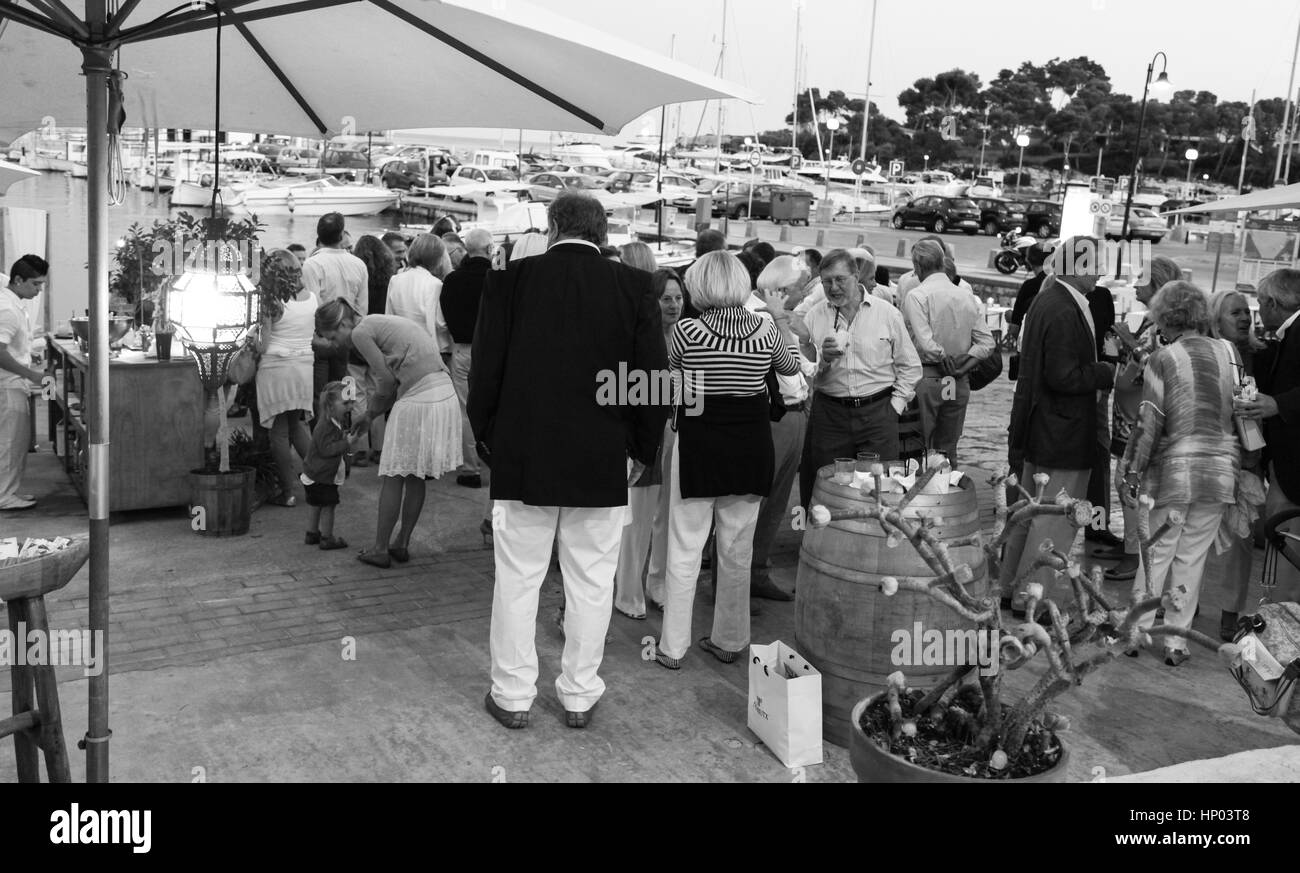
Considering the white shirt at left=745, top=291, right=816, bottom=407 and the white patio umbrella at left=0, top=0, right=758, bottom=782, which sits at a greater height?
the white patio umbrella at left=0, top=0, right=758, bottom=782

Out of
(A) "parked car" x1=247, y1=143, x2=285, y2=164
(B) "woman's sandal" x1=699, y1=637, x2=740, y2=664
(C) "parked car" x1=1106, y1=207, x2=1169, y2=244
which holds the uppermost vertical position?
(A) "parked car" x1=247, y1=143, x2=285, y2=164

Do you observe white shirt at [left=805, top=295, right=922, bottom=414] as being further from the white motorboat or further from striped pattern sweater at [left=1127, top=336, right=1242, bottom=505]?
the white motorboat

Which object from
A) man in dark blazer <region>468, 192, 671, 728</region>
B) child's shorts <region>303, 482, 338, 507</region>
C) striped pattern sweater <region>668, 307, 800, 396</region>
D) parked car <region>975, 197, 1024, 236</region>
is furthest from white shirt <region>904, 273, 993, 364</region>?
parked car <region>975, 197, 1024, 236</region>

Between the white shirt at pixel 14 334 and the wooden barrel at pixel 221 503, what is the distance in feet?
4.08

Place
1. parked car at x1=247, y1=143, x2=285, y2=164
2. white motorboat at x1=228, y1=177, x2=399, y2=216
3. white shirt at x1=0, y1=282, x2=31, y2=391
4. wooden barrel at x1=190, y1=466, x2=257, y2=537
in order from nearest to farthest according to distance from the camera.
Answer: wooden barrel at x1=190, y1=466, x2=257, y2=537
white shirt at x1=0, y1=282, x2=31, y2=391
white motorboat at x1=228, y1=177, x2=399, y2=216
parked car at x1=247, y1=143, x2=285, y2=164

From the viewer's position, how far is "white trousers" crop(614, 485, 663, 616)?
19.4 ft

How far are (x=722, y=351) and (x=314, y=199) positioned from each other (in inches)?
1546

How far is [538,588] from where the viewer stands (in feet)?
15.0

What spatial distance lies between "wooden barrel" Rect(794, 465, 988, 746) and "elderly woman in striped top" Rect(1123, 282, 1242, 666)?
1.47 meters
